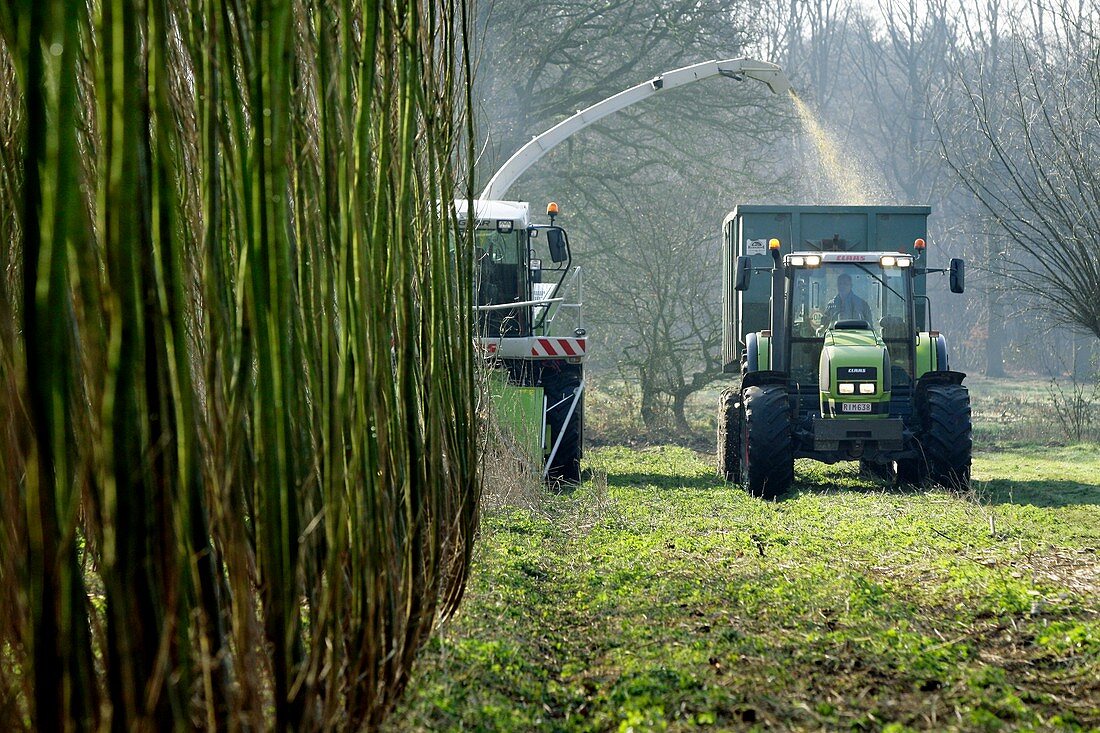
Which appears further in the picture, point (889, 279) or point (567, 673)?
point (889, 279)

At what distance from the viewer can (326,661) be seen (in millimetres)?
2818

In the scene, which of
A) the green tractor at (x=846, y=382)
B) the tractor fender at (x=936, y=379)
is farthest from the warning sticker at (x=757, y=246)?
the tractor fender at (x=936, y=379)

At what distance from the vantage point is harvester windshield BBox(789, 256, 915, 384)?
10664 millimetres

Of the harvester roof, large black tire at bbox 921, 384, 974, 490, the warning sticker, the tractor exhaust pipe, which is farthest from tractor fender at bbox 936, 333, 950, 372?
the harvester roof

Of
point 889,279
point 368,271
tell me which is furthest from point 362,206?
point 889,279

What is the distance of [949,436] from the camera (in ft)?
32.5

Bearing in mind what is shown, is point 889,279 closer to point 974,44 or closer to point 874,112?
point 974,44

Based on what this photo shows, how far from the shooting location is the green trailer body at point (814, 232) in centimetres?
1312

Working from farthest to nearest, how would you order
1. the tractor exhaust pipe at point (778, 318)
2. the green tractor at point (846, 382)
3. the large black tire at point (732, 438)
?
the large black tire at point (732, 438) → the tractor exhaust pipe at point (778, 318) → the green tractor at point (846, 382)

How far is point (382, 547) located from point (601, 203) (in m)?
20.1

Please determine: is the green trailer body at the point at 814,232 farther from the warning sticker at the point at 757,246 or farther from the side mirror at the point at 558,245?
the side mirror at the point at 558,245

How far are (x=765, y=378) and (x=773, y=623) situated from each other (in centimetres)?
554

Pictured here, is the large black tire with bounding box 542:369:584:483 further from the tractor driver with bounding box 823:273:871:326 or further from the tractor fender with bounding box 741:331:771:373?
the tractor driver with bounding box 823:273:871:326

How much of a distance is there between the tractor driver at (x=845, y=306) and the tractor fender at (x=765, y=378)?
2.42 feet
